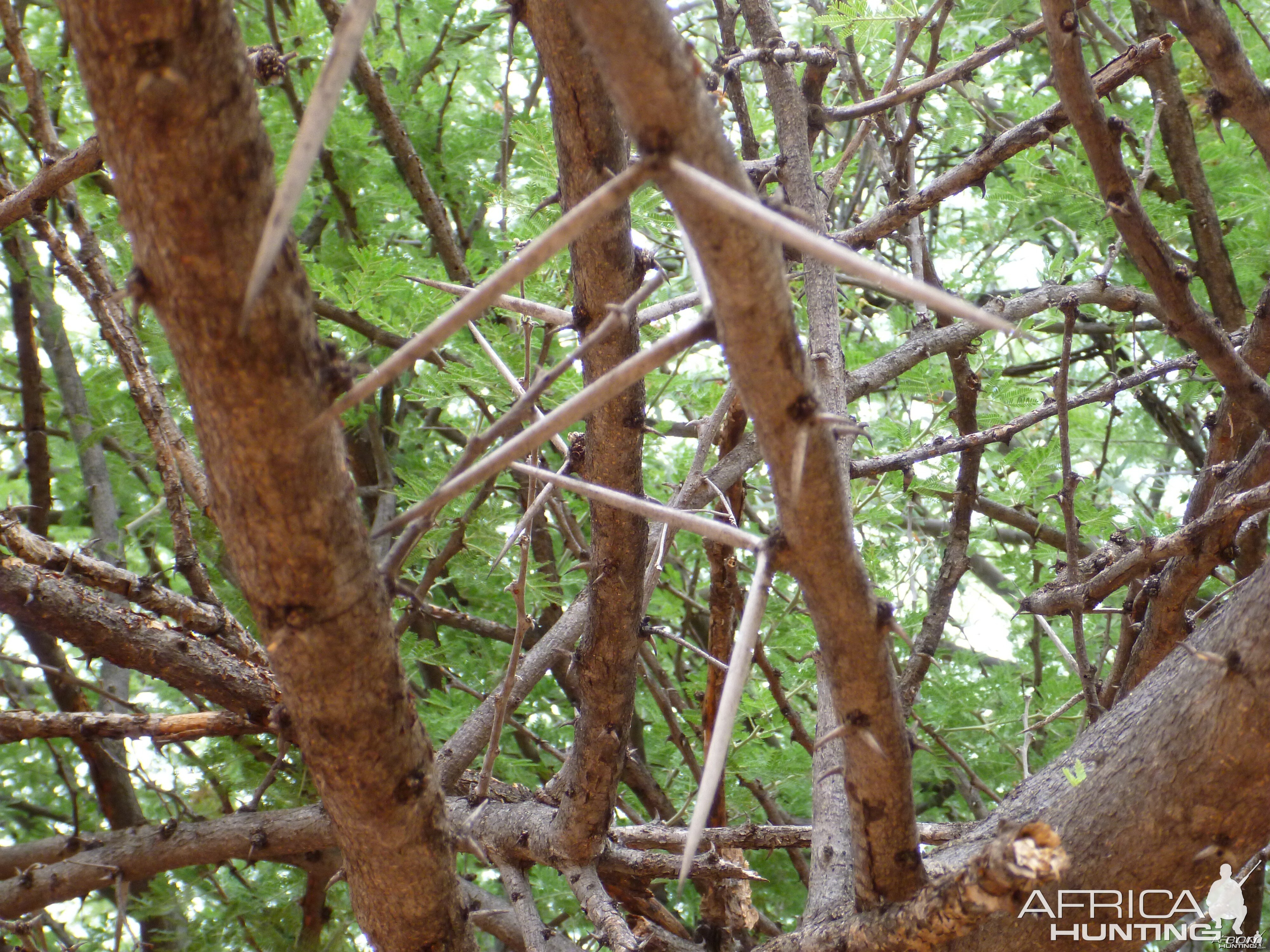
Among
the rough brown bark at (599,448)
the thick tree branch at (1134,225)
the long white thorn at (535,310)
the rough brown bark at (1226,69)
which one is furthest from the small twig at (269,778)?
the rough brown bark at (1226,69)

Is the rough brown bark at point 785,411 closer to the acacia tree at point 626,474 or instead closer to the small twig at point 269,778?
the acacia tree at point 626,474

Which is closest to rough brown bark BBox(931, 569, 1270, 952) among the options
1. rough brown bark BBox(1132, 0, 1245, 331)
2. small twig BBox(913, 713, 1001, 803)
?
small twig BBox(913, 713, 1001, 803)

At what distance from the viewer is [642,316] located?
5.56 ft

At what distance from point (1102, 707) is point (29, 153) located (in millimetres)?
4480

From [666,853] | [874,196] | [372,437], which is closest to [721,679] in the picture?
[666,853]

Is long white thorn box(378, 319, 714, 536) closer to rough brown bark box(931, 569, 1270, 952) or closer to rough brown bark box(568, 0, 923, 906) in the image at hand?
rough brown bark box(568, 0, 923, 906)

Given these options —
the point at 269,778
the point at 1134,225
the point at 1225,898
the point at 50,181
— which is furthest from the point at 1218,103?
the point at 269,778

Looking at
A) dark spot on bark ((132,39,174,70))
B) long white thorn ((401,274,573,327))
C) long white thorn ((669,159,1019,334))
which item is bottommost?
long white thorn ((669,159,1019,334))

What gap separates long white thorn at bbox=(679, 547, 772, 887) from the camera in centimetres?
77

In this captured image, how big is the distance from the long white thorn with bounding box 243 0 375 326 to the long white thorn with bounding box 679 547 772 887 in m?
0.45

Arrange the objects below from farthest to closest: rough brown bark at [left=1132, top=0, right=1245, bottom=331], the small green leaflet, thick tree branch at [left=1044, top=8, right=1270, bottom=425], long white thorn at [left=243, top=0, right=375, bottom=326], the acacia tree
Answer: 1. rough brown bark at [left=1132, top=0, right=1245, bottom=331]
2. the small green leaflet
3. thick tree branch at [left=1044, top=8, right=1270, bottom=425]
4. the acacia tree
5. long white thorn at [left=243, top=0, right=375, bottom=326]

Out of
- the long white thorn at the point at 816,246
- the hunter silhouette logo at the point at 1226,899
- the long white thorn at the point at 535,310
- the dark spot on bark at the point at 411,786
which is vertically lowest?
the hunter silhouette logo at the point at 1226,899

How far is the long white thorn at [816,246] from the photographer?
607mm

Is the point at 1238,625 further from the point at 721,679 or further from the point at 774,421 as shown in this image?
the point at 721,679
